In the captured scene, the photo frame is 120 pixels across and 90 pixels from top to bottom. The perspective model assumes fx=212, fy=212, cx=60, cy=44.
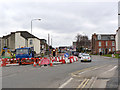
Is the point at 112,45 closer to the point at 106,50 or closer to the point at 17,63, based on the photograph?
the point at 106,50

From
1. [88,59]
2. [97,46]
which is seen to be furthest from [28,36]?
[88,59]

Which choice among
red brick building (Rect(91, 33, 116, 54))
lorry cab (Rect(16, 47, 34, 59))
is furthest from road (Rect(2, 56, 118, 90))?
red brick building (Rect(91, 33, 116, 54))

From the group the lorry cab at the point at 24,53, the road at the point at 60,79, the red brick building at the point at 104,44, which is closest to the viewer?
the road at the point at 60,79

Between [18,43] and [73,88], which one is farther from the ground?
[18,43]

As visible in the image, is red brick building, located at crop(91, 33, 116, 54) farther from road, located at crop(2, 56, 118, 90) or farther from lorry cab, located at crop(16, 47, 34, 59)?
road, located at crop(2, 56, 118, 90)

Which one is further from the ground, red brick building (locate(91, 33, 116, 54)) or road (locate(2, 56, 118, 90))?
Answer: red brick building (locate(91, 33, 116, 54))

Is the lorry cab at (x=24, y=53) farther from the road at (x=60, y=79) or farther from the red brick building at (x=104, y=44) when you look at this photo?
the red brick building at (x=104, y=44)

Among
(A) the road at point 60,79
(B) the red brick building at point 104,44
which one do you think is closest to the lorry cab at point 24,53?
(A) the road at point 60,79

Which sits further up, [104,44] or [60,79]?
[104,44]

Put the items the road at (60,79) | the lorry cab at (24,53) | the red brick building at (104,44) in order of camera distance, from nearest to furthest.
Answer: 1. the road at (60,79)
2. the lorry cab at (24,53)
3. the red brick building at (104,44)

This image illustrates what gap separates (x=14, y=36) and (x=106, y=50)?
140 ft

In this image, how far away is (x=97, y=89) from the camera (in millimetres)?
9750

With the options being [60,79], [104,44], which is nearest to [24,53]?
[60,79]

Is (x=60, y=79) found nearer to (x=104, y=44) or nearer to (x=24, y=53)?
(x=24, y=53)
